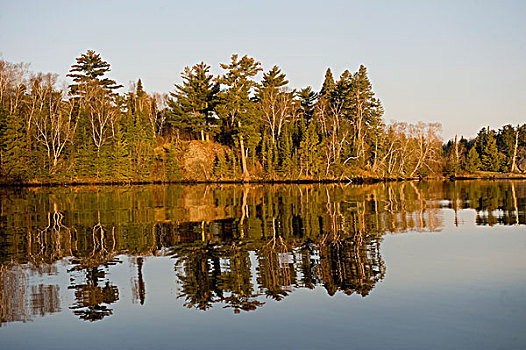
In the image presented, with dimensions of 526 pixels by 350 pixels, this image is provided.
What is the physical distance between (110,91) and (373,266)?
6659 centimetres

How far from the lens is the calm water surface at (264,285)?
28.8 feet

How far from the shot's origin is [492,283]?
11.9 meters

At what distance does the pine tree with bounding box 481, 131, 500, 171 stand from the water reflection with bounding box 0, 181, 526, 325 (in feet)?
191

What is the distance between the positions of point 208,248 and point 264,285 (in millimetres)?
4838

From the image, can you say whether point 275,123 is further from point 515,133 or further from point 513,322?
point 513,322

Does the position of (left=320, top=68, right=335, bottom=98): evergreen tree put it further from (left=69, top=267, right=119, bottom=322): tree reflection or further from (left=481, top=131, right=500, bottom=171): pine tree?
(left=69, top=267, right=119, bottom=322): tree reflection

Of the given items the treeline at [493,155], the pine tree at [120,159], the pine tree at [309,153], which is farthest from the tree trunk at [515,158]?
the pine tree at [120,159]

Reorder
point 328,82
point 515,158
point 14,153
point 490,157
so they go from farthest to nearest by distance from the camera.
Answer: point 515,158 < point 490,157 < point 328,82 < point 14,153

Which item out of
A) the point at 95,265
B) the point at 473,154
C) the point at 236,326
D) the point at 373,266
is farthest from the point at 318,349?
the point at 473,154

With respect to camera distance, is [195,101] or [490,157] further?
[490,157]

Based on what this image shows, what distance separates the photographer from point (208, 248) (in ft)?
53.3

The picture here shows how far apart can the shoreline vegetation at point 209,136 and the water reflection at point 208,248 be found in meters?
34.4

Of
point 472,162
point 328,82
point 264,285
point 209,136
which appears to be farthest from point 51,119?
point 472,162

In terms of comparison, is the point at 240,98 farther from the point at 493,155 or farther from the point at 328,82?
the point at 493,155
